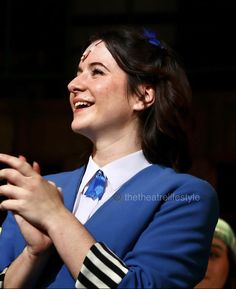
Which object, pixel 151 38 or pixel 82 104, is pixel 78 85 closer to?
pixel 82 104

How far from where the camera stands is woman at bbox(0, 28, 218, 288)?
1.90m

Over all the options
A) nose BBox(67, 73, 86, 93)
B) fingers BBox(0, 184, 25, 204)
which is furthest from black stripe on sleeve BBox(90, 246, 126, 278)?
nose BBox(67, 73, 86, 93)

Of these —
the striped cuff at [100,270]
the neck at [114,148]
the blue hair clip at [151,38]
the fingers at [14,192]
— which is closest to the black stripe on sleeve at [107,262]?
the striped cuff at [100,270]

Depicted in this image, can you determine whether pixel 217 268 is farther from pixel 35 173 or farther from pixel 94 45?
pixel 35 173

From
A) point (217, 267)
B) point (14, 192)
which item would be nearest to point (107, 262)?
point (14, 192)

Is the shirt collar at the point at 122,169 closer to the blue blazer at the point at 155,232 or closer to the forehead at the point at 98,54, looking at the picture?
the blue blazer at the point at 155,232

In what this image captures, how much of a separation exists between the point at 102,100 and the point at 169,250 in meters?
0.51

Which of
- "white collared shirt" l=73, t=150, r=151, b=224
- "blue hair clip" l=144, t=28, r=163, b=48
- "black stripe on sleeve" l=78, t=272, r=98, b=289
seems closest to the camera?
"black stripe on sleeve" l=78, t=272, r=98, b=289

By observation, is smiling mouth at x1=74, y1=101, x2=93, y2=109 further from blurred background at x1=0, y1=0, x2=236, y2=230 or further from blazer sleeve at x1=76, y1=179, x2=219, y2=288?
blurred background at x1=0, y1=0, x2=236, y2=230

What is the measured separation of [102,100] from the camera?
225cm

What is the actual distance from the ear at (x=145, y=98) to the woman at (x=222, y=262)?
1.28 metres

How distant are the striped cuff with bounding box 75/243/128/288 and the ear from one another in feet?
1.82

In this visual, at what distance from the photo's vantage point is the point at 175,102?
2326 mm

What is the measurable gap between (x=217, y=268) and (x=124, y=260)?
156 centimetres
